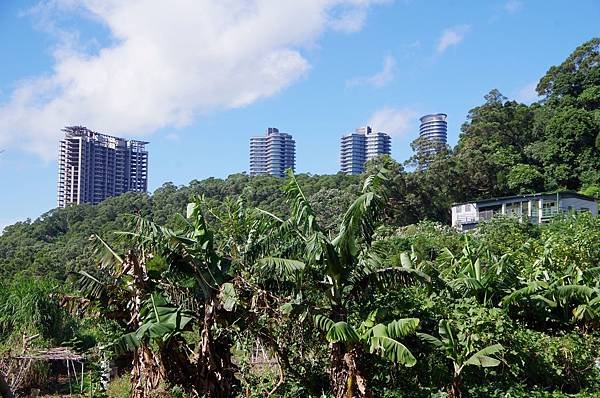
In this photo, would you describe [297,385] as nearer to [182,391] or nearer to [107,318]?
[182,391]

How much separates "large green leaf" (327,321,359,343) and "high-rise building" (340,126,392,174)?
124 metres

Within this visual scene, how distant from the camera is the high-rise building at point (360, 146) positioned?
13384 centimetres

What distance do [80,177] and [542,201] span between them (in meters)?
60.3

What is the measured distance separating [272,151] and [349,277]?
118 metres

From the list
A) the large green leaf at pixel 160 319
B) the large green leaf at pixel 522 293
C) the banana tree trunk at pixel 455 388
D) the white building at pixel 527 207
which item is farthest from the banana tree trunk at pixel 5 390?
the white building at pixel 527 207

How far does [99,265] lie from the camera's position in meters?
10.3

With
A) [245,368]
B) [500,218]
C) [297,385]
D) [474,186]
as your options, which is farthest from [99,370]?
[474,186]

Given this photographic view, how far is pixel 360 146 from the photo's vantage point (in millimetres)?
135500

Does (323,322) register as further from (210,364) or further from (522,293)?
(522,293)

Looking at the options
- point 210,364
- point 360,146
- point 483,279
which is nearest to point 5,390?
point 210,364

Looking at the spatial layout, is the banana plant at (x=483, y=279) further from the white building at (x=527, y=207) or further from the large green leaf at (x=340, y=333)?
the white building at (x=527, y=207)

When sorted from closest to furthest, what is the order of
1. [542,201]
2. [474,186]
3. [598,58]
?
[542,201]
[474,186]
[598,58]

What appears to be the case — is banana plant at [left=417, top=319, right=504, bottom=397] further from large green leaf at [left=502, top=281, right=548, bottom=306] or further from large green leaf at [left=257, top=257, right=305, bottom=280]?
large green leaf at [left=257, top=257, right=305, bottom=280]

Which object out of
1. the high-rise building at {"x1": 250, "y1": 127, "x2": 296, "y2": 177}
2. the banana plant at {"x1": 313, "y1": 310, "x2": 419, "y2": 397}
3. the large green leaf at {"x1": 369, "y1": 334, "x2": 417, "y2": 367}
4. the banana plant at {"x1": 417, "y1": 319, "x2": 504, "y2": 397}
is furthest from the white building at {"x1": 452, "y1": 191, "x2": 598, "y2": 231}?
the high-rise building at {"x1": 250, "y1": 127, "x2": 296, "y2": 177}
